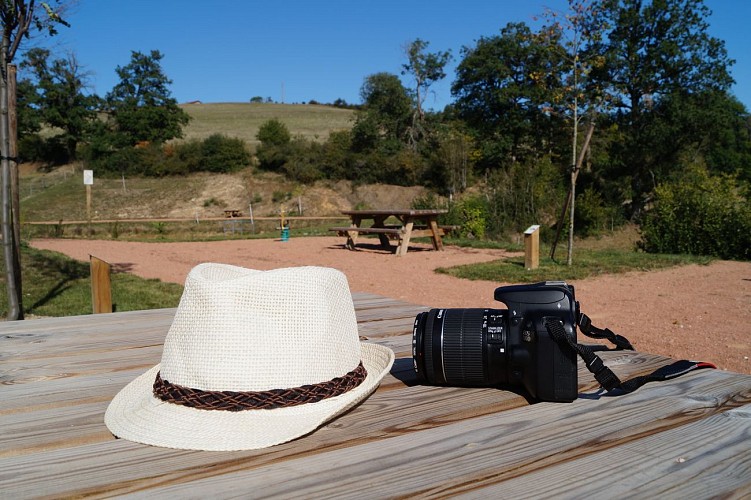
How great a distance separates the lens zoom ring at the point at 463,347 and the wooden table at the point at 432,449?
5cm

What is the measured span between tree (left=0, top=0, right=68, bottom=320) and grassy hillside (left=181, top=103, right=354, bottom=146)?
4145 cm

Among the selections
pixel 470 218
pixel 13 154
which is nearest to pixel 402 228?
pixel 470 218

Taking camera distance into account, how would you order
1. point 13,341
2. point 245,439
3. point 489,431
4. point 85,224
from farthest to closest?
point 85,224, point 13,341, point 489,431, point 245,439

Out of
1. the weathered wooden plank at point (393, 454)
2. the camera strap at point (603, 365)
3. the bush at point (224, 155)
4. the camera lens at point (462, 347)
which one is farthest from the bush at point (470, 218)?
the bush at point (224, 155)

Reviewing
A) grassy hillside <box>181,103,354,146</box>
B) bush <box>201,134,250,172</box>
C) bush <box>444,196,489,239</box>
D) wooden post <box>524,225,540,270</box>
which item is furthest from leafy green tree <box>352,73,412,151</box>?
wooden post <box>524,225,540,270</box>

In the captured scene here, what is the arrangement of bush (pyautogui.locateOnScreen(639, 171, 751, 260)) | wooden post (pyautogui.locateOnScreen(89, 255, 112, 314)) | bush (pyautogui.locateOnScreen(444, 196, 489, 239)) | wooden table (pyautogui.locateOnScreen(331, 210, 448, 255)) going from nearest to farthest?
wooden post (pyautogui.locateOnScreen(89, 255, 112, 314))
bush (pyautogui.locateOnScreen(639, 171, 751, 260))
wooden table (pyautogui.locateOnScreen(331, 210, 448, 255))
bush (pyautogui.locateOnScreen(444, 196, 489, 239))

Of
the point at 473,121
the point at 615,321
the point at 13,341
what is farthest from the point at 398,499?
the point at 473,121

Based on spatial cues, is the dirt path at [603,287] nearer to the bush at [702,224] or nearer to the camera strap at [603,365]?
the bush at [702,224]

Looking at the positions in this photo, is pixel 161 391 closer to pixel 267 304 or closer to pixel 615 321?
pixel 267 304

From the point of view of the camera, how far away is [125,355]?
215cm

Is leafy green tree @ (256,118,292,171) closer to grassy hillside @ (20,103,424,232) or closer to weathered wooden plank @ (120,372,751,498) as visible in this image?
grassy hillside @ (20,103,424,232)

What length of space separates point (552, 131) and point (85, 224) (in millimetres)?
23757

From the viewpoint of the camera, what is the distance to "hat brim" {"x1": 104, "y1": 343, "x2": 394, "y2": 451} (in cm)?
120

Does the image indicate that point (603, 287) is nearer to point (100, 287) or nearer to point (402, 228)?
point (402, 228)
